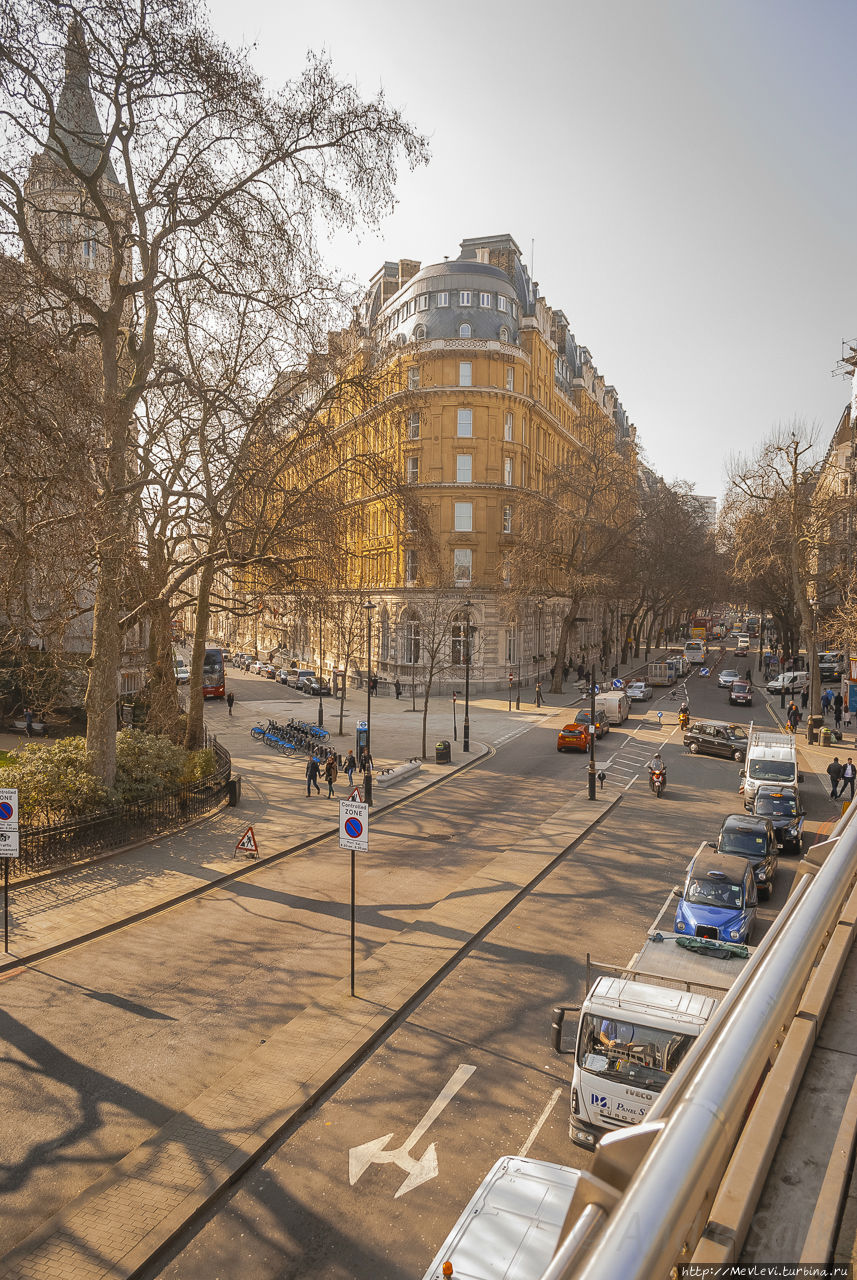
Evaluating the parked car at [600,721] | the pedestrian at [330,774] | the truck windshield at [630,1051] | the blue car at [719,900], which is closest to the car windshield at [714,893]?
the blue car at [719,900]

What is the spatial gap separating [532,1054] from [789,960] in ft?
31.1

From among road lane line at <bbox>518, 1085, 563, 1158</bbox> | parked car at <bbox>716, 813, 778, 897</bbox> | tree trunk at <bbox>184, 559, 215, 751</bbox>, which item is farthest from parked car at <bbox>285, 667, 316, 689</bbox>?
road lane line at <bbox>518, 1085, 563, 1158</bbox>

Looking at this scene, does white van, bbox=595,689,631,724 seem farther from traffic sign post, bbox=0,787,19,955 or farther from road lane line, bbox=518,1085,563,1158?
road lane line, bbox=518,1085,563,1158

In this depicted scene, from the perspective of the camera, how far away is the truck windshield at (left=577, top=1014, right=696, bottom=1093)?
349 inches

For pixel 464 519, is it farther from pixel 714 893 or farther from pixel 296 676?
pixel 714 893

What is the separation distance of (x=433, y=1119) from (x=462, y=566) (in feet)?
158

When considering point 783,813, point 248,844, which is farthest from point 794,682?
point 248,844

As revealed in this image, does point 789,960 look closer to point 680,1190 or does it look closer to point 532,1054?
point 680,1190

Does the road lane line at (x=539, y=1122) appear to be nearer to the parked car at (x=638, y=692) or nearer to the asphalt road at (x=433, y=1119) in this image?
the asphalt road at (x=433, y=1119)

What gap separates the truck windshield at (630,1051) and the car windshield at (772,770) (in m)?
17.2

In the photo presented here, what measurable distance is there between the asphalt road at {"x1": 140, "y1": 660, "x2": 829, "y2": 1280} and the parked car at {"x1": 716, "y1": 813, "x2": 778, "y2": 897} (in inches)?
21.8

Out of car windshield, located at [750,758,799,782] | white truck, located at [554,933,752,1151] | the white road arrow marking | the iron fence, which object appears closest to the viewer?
the white road arrow marking

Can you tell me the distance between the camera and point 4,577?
1557 centimetres

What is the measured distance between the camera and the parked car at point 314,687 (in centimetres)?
5611
